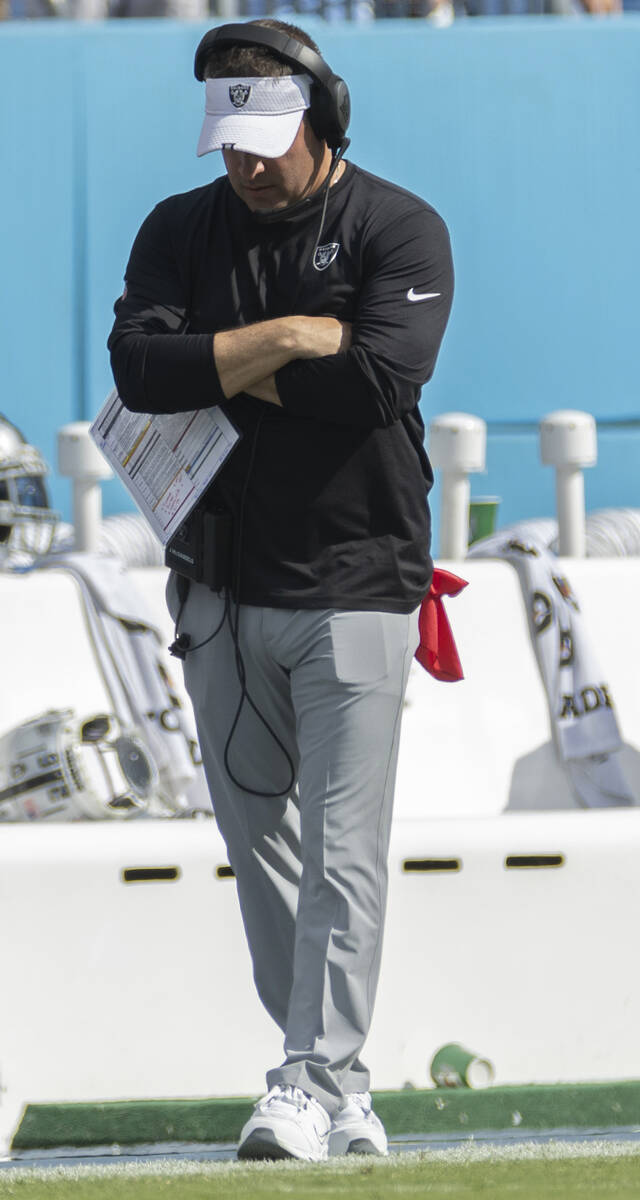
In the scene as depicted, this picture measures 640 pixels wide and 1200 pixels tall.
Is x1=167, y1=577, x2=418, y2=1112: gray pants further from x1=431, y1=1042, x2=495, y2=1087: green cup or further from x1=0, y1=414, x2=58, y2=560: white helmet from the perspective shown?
x1=0, y1=414, x2=58, y2=560: white helmet

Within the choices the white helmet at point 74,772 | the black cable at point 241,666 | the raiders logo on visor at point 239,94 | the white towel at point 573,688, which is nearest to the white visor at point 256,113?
the raiders logo on visor at point 239,94

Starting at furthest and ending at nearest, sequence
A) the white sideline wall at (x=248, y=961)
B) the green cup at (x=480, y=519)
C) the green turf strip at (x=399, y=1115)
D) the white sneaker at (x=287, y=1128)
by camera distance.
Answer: the green cup at (x=480, y=519) → the white sideline wall at (x=248, y=961) → the green turf strip at (x=399, y=1115) → the white sneaker at (x=287, y=1128)

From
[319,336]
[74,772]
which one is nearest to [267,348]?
[319,336]

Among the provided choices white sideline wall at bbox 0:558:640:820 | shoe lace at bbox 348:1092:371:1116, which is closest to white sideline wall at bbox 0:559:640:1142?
shoe lace at bbox 348:1092:371:1116

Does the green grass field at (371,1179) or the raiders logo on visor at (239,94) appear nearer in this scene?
the green grass field at (371,1179)

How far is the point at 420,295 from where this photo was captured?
8.02 ft

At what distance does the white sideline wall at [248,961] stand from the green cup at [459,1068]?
0.16 meters

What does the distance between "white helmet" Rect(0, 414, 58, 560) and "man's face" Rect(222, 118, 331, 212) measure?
2.91 meters

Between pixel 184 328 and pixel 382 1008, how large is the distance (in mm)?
1306

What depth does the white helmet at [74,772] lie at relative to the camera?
427 centimetres

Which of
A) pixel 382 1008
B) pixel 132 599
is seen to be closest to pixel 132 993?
pixel 382 1008

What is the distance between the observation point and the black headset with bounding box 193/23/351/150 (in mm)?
2459

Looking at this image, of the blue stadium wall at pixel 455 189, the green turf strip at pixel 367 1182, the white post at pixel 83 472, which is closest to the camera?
the green turf strip at pixel 367 1182

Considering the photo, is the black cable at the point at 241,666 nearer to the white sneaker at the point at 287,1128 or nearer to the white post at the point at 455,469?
the white sneaker at the point at 287,1128
